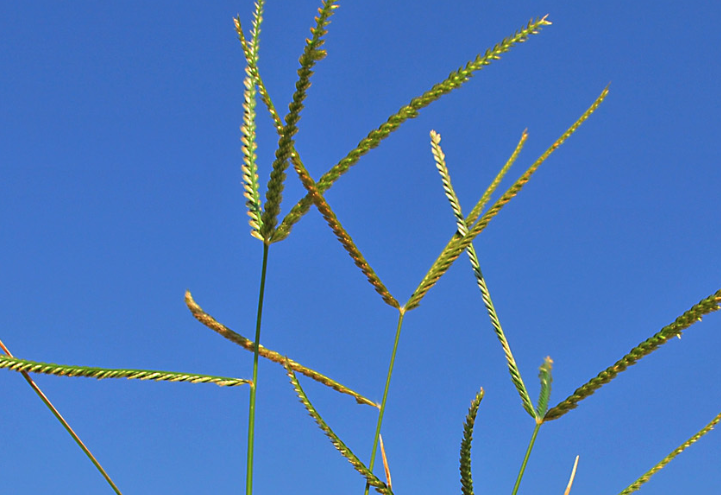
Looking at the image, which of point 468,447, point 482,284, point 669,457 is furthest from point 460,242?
point 669,457

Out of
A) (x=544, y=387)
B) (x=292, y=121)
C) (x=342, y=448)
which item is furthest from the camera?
(x=544, y=387)

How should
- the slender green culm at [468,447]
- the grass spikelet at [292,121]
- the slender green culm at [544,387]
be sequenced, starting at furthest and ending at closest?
the slender green culm at [544,387]
the slender green culm at [468,447]
the grass spikelet at [292,121]

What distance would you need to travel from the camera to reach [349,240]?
118 cm

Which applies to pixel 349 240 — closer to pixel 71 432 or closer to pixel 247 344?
pixel 247 344

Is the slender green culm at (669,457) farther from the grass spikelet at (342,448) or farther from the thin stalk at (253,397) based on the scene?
the thin stalk at (253,397)

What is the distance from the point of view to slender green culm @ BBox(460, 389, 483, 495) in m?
1.01

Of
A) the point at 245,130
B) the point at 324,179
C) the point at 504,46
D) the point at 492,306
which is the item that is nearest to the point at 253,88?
the point at 245,130

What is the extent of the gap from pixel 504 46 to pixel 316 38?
1.19ft

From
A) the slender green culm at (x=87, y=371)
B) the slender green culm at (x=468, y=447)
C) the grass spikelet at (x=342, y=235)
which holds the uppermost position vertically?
the grass spikelet at (x=342, y=235)

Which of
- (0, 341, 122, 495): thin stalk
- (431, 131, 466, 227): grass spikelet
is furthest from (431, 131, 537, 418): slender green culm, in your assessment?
(0, 341, 122, 495): thin stalk

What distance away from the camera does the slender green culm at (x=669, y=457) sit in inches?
47.7

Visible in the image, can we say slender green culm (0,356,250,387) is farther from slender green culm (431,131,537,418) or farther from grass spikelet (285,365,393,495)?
slender green culm (431,131,537,418)

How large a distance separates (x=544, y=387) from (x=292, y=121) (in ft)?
2.29

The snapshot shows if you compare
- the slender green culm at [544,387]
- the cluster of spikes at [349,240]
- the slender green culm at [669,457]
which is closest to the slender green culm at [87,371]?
the cluster of spikes at [349,240]
